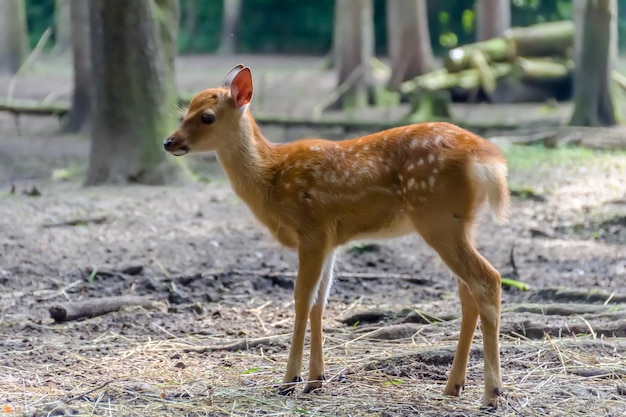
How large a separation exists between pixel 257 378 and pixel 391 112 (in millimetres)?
15565

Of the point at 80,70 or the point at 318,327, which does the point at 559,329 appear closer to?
the point at 318,327

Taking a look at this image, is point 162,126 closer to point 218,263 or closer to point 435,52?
point 218,263

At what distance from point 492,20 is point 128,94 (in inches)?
638

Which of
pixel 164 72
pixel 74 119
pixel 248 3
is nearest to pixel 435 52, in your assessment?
pixel 248 3

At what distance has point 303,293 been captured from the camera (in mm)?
4777

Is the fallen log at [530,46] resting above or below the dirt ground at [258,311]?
above

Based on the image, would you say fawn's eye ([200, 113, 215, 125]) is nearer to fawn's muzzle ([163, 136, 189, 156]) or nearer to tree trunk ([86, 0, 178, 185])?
fawn's muzzle ([163, 136, 189, 156])

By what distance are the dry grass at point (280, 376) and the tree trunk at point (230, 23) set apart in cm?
3137

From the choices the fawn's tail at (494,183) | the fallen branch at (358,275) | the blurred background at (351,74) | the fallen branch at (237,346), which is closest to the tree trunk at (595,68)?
the blurred background at (351,74)

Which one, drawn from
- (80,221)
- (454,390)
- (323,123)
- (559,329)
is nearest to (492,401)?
(454,390)

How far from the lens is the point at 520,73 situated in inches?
850

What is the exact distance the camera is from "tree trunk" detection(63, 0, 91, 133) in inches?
650

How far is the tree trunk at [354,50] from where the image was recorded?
2067 cm

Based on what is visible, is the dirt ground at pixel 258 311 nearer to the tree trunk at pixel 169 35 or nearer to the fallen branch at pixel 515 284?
the fallen branch at pixel 515 284
